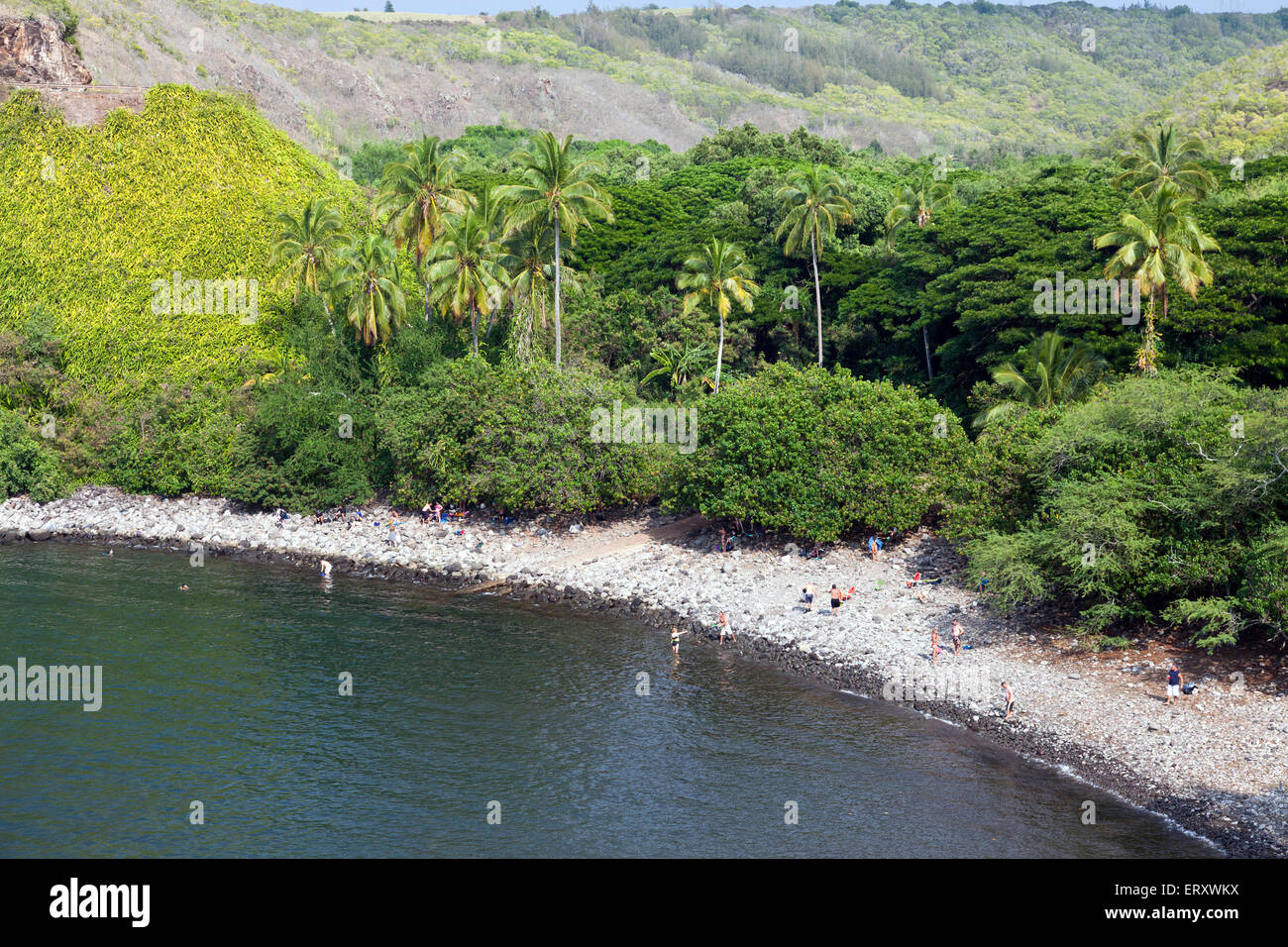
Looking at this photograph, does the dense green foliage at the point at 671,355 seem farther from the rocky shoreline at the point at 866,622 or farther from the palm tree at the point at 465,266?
the rocky shoreline at the point at 866,622

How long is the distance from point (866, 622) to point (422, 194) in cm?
3473

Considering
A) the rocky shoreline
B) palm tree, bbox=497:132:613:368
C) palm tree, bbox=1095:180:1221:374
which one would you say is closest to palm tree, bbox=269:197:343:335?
palm tree, bbox=497:132:613:368

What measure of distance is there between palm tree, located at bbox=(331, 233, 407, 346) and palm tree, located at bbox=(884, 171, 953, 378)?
31.8 meters

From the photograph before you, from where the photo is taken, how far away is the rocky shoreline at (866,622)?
28.4 m

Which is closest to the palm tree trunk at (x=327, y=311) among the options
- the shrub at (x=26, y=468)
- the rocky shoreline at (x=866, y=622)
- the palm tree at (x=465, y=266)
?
the palm tree at (x=465, y=266)

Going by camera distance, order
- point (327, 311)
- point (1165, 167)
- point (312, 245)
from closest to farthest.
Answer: point (1165, 167) → point (312, 245) → point (327, 311)

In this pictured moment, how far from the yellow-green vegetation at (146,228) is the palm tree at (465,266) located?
17.9 metres

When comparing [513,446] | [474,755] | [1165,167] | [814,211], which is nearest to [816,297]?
[814,211]

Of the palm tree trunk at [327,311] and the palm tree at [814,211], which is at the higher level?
the palm tree at [814,211]

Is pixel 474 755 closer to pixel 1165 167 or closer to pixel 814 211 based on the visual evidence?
pixel 814 211

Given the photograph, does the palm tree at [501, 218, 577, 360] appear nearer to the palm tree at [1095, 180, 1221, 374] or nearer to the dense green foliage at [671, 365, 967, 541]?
the dense green foliage at [671, 365, 967, 541]

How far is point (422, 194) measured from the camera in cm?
5978
